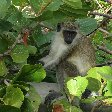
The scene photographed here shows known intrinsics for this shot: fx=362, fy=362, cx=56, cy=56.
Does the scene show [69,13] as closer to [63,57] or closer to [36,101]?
[36,101]

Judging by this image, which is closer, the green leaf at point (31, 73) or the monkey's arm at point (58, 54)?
the green leaf at point (31, 73)

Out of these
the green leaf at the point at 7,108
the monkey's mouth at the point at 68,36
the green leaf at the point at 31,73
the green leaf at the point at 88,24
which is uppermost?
the green leaf at the point at 31,73

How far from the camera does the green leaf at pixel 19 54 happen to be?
90.0 inches

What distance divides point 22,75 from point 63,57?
2.90 m

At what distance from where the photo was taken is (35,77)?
208 centimetres

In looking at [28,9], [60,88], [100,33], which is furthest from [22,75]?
[60,88]

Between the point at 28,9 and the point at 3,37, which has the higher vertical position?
the point at 28,9

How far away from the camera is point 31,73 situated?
6.75 ft

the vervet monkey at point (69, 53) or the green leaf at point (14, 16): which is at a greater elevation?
the green leaf at point (14, 16)

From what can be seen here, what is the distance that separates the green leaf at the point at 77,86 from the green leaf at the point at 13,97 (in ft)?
1.09

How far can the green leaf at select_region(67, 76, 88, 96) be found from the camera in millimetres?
1683

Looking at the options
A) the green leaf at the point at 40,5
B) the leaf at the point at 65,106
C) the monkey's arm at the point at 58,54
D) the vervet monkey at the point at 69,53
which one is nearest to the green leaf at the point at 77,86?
the leaf at the point at 65,106

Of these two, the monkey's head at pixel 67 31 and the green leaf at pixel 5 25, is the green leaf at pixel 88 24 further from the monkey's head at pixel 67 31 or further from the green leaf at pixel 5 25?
the monkey's head at pixel 67 31

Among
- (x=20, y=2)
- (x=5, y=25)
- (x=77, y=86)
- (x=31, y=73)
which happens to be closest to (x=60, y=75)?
(x=5, y=25)
